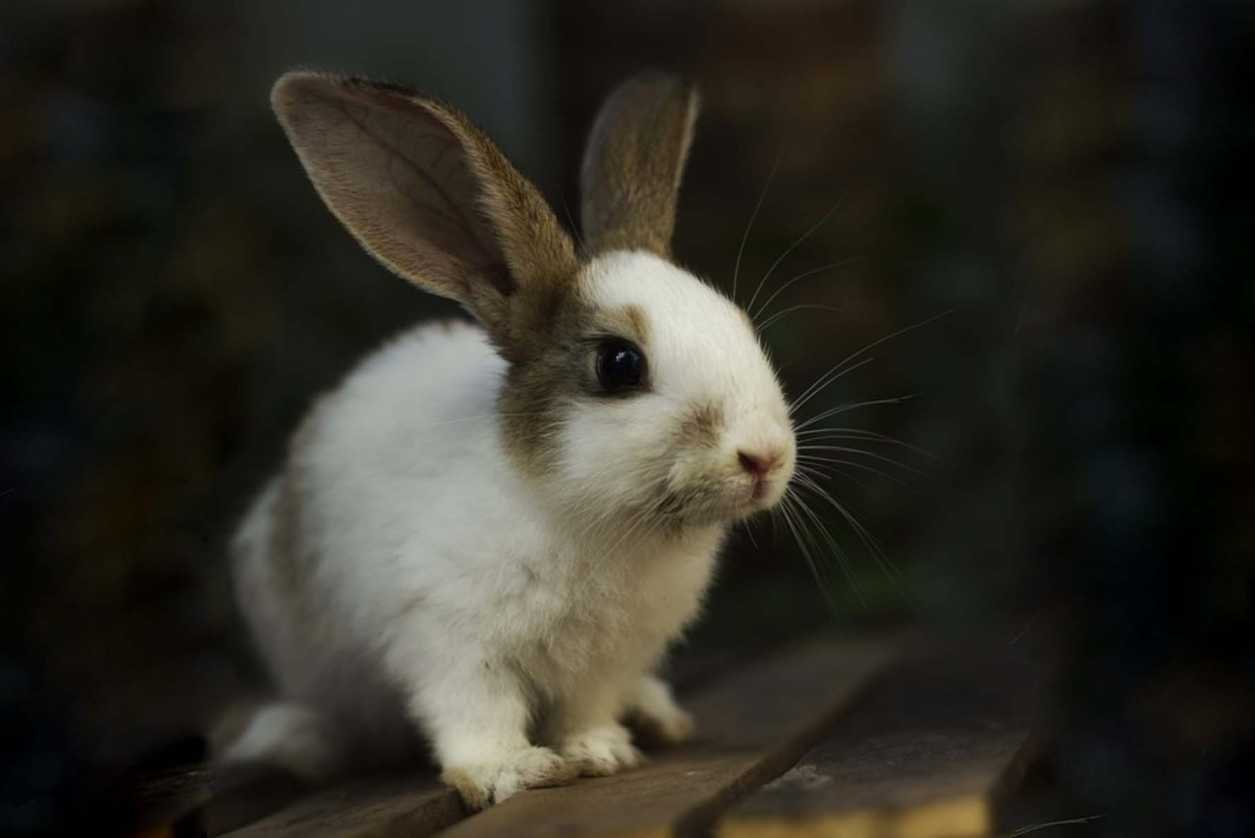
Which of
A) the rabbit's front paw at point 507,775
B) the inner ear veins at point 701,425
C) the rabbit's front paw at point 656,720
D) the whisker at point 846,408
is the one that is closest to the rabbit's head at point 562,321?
the inner ear veins at point 701,425

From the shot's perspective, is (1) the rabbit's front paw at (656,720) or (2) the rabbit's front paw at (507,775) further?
(1) the rabbit's front paw at (656,720)

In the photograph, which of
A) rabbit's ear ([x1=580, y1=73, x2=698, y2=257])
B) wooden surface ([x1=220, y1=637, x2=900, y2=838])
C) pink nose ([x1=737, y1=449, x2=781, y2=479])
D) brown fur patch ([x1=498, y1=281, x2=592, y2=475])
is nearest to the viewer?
wooden surface ([x1=220, y1=637, x2=900, y2=838])

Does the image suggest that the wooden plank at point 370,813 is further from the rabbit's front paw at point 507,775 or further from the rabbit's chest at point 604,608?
the rabbit's chest at point 604,608

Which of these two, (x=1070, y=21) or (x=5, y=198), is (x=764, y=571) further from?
(x=5, y=198)

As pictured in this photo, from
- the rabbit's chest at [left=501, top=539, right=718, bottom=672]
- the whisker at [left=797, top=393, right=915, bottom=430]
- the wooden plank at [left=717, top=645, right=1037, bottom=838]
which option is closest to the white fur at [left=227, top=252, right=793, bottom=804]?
the rabbit's chest at [left=501, top=539, right=718, bottom=672]

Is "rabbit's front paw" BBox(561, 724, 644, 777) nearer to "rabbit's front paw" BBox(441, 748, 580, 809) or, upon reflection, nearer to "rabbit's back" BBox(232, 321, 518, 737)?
"rabbit's front paw" BBox(441, 748, 580, 809)

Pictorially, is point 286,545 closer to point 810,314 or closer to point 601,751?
point 601,751

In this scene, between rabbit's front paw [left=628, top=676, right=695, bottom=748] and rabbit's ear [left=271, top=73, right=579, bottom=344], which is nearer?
rabbit's ear [left=271, top=73, right=579, bottom=344]

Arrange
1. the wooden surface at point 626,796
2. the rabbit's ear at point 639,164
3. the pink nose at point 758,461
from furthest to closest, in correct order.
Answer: the rabbit's ear at point 639,164, the pink nose at point 758,461, the wooden surface at point 626,796

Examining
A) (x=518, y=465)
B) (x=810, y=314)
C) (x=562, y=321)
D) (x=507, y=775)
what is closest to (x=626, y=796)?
(x=507, y=775)
